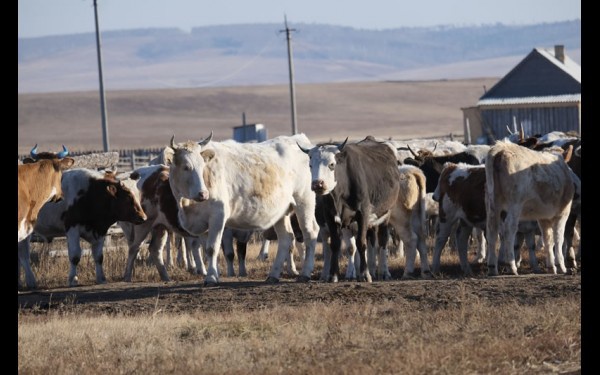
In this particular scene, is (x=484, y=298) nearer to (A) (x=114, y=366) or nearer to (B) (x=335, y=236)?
(B) (x=335, y=236)

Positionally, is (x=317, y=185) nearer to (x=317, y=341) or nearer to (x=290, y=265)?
(x=290, y=265)

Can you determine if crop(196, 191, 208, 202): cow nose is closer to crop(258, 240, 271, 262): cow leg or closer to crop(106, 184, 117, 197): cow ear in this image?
crop(106, 184, 117, 197): cow ear

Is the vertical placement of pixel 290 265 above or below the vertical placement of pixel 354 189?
below

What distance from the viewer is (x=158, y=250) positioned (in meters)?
21.0

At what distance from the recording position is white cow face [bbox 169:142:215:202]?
1839 centimetres

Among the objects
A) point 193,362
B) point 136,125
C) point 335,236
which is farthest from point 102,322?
point 136,125

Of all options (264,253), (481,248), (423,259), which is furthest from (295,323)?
(264,253)

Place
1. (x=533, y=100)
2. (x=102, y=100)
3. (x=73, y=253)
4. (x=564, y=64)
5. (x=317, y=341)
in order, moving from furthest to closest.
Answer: (x=564, y=64) < (x=533, y=100) < (x=102, y=100) < (x=73, y=253) < (x=317, y=341)

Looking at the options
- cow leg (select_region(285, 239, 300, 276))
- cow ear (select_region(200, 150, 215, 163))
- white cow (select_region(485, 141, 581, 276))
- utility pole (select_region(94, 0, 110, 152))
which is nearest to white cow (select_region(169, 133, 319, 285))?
cow ear (select_region(200, 150, 215, 163))

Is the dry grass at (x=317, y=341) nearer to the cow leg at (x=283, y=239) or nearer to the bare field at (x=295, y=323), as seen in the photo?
the bare field at (x=295, y=323)

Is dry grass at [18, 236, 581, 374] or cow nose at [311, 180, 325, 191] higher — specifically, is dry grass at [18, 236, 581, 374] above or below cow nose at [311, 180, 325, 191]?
below

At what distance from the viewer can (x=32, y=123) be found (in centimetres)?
14288

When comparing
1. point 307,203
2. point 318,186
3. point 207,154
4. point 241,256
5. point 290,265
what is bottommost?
point 290,265

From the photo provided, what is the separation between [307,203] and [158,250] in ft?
8.33
